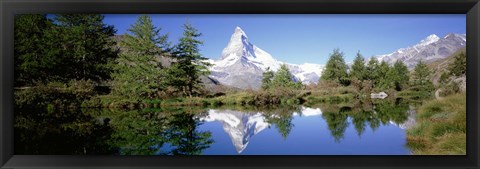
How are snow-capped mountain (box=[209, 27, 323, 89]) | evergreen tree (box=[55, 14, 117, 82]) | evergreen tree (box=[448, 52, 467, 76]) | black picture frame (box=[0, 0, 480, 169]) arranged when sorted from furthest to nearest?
snow-capped mountain (box=[209, 27, 323, 89])
evergreen tree (box=[55, 14, 117, 82])
evergreen tree (box=[448, 52, 467, 76])
black picture frame (box=[0, 0, 480, 169])

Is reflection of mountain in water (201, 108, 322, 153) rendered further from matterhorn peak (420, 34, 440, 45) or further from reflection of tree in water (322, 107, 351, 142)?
matterhorn peak (420, 34, 440, 45)

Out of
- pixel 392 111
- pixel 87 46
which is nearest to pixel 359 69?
pixel 392 111

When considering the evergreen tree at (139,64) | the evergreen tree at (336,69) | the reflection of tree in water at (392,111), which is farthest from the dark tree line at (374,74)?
the evergreen tree at (139,64)

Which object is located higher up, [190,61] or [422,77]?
[190,61]

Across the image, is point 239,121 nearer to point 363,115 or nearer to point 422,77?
point 363,115

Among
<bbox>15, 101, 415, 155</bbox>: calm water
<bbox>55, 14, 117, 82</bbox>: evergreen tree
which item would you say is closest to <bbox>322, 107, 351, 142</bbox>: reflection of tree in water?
<bbox>15, 101, 415, 155</bbox>: calm water

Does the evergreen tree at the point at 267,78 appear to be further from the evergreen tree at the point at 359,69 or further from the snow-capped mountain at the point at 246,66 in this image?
the evergreen tree at the point at 359,69
